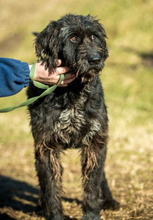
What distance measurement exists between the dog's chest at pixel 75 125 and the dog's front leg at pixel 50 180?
221 millimetres

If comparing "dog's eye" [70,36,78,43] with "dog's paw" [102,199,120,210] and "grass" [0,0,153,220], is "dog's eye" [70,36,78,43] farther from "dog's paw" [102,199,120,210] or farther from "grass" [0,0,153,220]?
"dog's paw" [102,199,120,210]

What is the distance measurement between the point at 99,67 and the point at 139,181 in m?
3.21

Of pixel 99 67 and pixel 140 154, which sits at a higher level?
pixel 99 67

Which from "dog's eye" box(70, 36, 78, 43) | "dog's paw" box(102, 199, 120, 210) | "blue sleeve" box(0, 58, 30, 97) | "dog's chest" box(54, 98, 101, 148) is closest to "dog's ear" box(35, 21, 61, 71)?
"dog's eye" box(70, 36, 78, 43)

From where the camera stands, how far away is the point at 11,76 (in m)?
3.84

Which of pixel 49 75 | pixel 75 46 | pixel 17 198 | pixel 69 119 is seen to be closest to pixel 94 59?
pixel 75 46

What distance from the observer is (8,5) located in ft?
113

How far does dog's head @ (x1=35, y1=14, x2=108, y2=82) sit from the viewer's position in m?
4.02

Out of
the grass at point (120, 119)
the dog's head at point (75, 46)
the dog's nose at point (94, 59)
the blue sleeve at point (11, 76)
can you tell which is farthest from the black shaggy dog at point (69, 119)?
the grass at point (120, 119)

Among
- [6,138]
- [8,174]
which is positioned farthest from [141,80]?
[8,174]

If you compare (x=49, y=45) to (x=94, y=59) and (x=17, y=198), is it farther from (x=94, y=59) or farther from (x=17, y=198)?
(x=17, y=198)

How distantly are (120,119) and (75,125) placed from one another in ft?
20.1

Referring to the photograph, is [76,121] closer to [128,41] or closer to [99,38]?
[99,38]

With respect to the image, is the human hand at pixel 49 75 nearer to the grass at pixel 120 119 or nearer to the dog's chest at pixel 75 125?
the dog's chest at pixel 75 125
